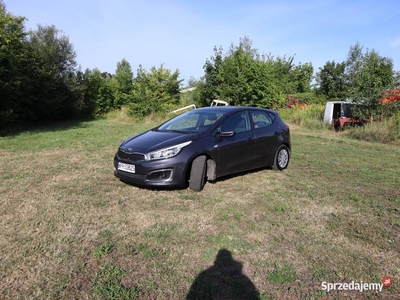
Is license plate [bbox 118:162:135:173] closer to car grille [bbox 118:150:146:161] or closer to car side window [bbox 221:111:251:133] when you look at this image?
car grille [bbox 118:150:146:161]

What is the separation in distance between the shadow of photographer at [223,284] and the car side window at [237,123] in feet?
9.85

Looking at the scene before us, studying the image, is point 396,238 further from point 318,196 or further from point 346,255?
point 318,196

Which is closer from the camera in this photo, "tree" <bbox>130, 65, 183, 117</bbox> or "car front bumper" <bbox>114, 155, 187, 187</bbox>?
"car front bumper" <bbox>114, 155, 187, 187</bbox>

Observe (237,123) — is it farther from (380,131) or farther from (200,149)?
(380,131)

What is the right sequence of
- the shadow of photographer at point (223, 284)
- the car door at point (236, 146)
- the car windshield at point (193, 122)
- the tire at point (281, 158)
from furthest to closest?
the tire at point (281, 158)
the car windshield at point (193, 122)
the car door at point (236, 146)
the shadow of photographer at point (223, 284)

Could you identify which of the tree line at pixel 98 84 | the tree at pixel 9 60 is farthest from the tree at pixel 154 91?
the tree at pixel 9 60

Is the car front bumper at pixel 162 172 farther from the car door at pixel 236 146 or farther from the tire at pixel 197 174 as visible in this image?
the car door at pixel 236 146

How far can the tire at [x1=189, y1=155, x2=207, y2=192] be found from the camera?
4.99 meters

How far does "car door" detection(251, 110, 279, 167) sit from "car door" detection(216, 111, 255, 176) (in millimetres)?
168

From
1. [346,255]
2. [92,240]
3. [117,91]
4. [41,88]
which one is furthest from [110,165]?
[117,91]

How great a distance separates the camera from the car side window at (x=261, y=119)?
623 cm

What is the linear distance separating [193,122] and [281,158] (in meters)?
2.21

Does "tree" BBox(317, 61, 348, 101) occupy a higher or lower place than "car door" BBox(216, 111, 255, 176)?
higher

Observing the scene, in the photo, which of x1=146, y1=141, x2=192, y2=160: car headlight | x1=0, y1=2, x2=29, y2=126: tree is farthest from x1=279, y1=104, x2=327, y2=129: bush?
x1=0, y1=2, x2=29, y2=126: tree
